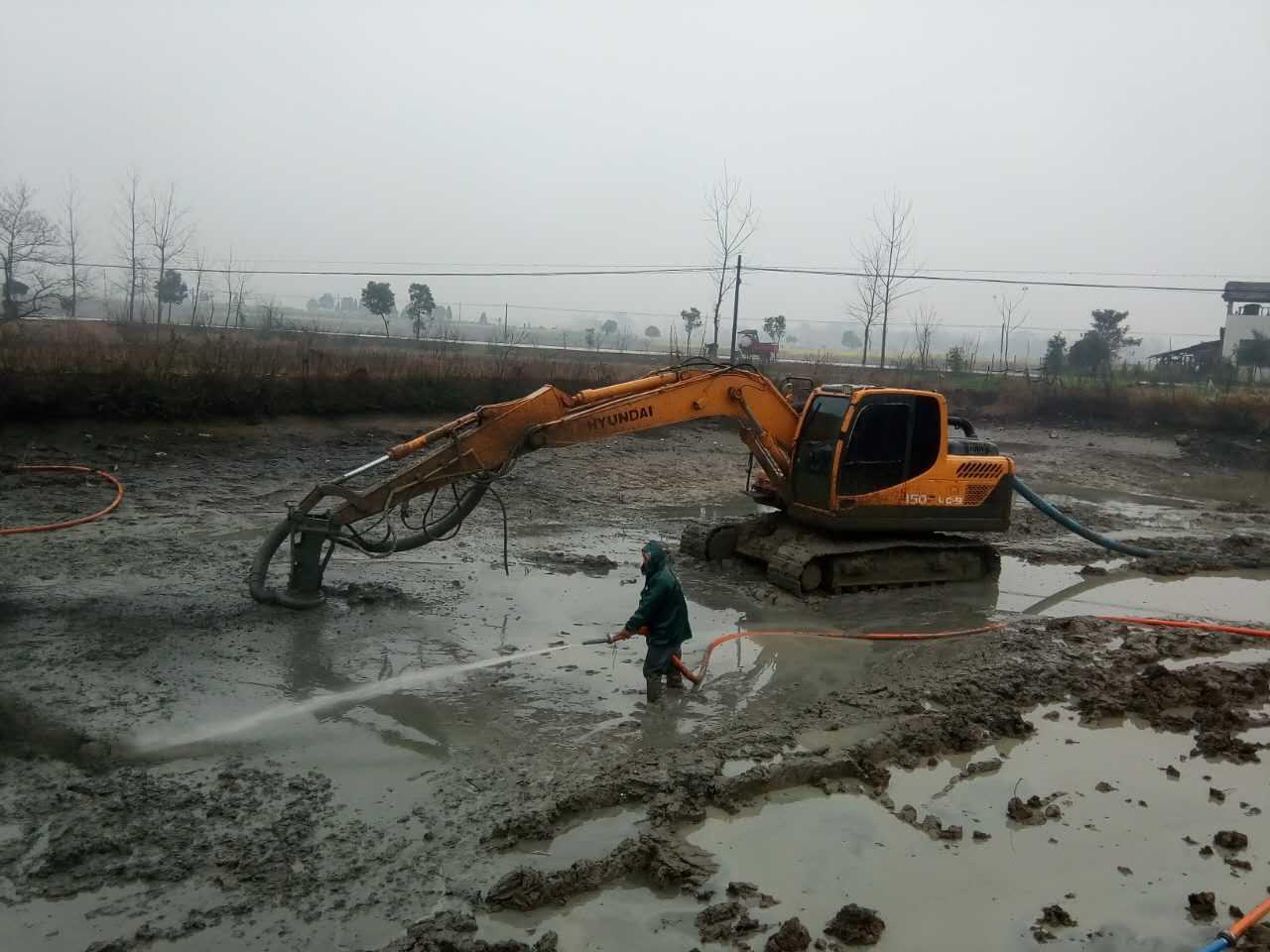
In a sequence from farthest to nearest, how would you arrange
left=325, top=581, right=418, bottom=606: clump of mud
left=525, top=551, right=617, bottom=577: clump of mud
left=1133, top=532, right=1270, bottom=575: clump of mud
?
left=1133, top=532, right=1270, bottom=575: clump of mud, left=525, top=551, right=617, bottom=577: clump of mud, left=325, top=581, right=418, bottom=606: clump of mud

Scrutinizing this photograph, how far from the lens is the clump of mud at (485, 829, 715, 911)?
522cm

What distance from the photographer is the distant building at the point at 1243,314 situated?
45003 mm

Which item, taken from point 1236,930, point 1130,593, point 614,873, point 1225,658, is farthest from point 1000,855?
point 1130,593

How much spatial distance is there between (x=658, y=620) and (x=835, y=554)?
164 inches

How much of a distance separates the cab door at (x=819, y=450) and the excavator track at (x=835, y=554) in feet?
1.80

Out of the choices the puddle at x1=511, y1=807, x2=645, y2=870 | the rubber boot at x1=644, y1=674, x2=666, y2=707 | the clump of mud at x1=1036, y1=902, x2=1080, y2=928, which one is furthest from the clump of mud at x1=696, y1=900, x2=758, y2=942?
the rubber boot at x1=644, y1=674, x2=666, y2=707

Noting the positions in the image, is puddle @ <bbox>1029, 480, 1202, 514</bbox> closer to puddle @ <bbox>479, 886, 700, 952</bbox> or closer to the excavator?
the excavator

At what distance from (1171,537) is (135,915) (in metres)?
15.9

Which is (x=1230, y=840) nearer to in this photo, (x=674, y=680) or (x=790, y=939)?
(x=790, y=939)

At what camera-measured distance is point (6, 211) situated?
90.8 feet

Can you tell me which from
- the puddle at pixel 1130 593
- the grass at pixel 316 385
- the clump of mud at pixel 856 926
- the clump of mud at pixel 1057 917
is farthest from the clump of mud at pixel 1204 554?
the grass at pixel 316 385

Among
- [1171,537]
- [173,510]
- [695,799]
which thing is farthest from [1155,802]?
[173,510]

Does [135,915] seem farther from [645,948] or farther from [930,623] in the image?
[930,623]

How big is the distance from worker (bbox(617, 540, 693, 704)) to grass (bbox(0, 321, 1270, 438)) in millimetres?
12424
